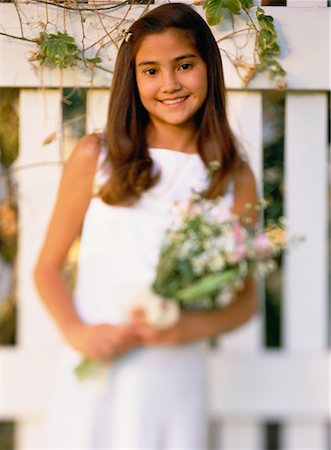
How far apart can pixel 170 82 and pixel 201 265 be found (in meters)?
0.57

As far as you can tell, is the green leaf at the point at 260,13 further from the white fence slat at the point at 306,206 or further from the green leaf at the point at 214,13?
the white fence slat at the point at 306,206

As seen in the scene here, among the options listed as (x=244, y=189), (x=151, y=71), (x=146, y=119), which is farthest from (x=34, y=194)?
(x=244, y=189)

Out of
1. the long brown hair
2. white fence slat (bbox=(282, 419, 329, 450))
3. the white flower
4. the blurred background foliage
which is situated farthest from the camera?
the blurred background foliage

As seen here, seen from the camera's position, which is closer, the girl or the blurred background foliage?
the girl

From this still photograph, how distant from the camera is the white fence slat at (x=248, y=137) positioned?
2.46 m

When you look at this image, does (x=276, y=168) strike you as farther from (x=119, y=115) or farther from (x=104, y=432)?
(x=104, y=432)

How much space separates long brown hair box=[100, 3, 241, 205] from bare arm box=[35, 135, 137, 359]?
67 millimetres

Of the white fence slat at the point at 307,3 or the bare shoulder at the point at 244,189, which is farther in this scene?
the white fence slat at the point at 307,3

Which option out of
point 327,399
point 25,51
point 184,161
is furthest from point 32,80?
point 327,399

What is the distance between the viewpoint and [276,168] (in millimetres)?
2926

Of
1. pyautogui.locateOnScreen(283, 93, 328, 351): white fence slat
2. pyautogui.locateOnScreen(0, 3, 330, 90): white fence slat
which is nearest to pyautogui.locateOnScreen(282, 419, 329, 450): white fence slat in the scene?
pyautogui.locateOnScreen(283, 93, 328, 351): white fence slat

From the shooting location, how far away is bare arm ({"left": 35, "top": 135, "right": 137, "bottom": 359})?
7.04ft

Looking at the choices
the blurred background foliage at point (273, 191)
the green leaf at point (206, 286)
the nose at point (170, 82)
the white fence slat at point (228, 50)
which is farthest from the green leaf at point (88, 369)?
the blurred background foliage at point (273, 191)

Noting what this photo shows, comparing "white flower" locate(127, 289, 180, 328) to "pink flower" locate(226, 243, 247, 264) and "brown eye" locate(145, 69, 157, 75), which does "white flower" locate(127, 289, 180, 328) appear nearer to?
"pink flower" locate(226, 243, 247, 264)
